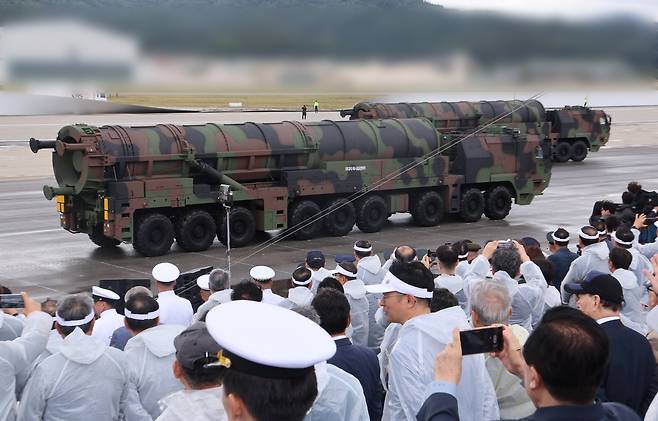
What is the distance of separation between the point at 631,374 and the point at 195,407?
9.65 ft

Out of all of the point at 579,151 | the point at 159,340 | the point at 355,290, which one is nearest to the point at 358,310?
the point at 355,290

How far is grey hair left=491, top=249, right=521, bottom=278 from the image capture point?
878 centimetres

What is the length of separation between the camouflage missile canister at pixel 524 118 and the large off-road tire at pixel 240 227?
10936 mm

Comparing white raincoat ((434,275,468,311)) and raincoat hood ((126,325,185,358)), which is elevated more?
raincoat hood ((126,325,185,358))

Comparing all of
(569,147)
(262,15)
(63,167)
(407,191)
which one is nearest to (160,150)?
(63,167)

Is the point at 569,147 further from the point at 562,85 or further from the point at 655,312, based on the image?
the point at 655,312

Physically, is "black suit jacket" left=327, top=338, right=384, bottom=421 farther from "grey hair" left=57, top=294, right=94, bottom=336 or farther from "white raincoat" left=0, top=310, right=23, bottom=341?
"white raincoat" left=0, top=310, right=23, bottom=341

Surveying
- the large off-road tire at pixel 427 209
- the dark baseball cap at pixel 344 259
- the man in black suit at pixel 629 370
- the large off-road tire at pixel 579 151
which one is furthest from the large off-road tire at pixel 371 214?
the large off-road tire at pixel 579 151

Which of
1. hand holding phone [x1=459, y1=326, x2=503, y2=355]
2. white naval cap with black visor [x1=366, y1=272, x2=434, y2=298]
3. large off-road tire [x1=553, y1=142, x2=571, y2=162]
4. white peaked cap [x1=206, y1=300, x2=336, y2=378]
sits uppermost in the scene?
white peaked cap [x1=206, y1=300, x2=336, y2=378]

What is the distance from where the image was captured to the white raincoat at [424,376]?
4.93 meters

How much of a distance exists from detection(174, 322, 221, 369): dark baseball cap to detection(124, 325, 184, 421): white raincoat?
1.64 meters

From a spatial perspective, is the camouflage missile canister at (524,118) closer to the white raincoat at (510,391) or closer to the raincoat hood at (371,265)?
the raincoat hood at (371,265)

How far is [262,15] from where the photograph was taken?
776 inches

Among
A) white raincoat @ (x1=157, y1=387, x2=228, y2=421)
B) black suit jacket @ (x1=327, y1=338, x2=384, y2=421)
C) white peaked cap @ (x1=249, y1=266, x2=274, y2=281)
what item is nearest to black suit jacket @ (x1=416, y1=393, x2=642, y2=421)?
white raincoat @ (x1=157, y1=387, x2=228, y2=421)
